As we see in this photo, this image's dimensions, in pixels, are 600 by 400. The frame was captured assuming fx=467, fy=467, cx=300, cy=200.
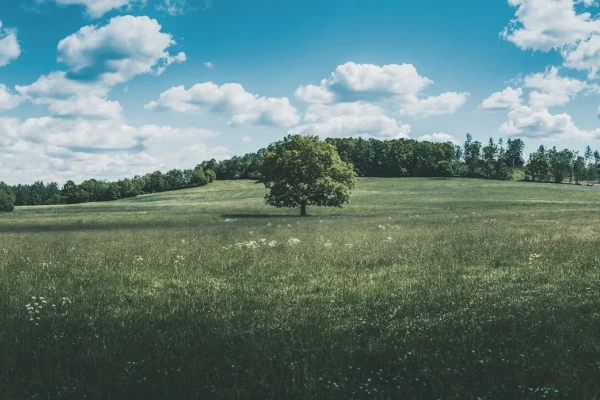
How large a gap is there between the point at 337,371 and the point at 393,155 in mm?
150081

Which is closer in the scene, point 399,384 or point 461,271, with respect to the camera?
point 399,384

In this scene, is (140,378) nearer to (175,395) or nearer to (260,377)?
(175,395)

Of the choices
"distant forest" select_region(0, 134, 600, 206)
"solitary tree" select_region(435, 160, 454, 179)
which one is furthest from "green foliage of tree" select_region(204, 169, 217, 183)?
"solitary tree" select_region(435, 160, 454, 179)

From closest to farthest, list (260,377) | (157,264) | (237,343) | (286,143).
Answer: (260,377), (237,343), (157,264), (286,143)

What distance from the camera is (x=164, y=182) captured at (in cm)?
17825

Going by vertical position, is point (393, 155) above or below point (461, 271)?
above

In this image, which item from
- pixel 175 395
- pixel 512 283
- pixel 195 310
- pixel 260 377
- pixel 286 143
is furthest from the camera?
pixel 286 143

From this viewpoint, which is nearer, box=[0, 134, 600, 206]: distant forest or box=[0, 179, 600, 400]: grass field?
box=[0, 179, 600, 400]: grass field

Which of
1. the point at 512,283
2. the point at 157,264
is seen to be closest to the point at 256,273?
the point at 157,264

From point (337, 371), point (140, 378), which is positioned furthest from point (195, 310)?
point (337, 371)

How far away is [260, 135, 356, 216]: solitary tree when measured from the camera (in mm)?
52125

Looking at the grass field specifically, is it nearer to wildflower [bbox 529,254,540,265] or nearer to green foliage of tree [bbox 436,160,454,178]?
wildflower [bbox 529,254,540,265]

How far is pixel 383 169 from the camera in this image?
504ft

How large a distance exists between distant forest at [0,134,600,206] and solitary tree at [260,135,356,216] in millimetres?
82328
